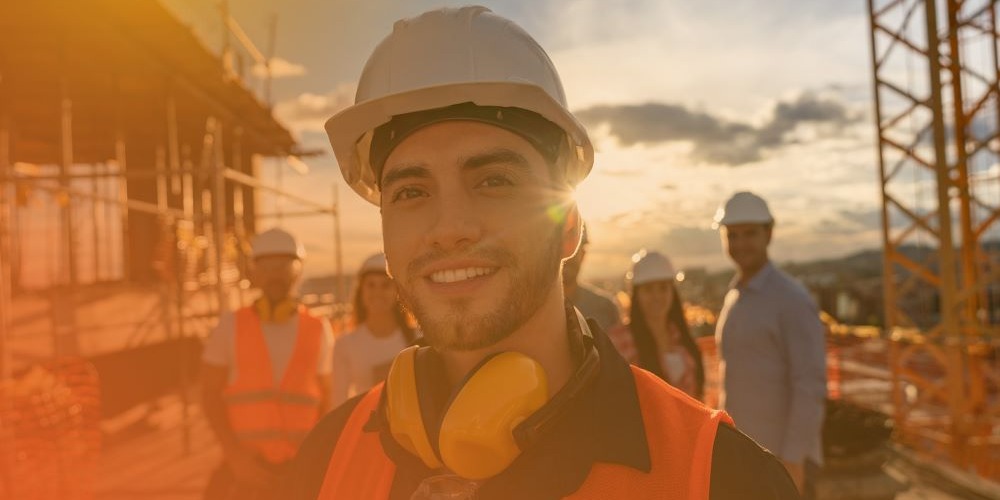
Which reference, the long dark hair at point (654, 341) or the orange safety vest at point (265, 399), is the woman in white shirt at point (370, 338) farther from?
the long dark hair at point (654, 341)

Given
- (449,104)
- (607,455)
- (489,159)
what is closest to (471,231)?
(489,159)

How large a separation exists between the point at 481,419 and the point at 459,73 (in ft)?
2.54

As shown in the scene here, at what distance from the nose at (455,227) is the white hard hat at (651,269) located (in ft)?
11.4

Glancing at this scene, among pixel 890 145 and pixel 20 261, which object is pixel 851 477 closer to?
pixel 890 145

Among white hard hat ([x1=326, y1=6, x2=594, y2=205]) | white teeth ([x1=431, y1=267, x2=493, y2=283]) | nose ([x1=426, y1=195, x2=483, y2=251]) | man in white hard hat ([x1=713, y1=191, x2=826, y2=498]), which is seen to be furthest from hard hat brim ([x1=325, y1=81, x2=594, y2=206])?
man in white hard hat ([x1=713, y1=191, x2=826, y2=498])

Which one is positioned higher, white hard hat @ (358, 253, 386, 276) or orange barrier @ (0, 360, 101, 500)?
white hard hat @ (358, 253, 386, 276)

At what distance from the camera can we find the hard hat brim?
159cm

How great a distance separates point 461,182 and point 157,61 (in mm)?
14020

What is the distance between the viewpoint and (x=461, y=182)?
1.55 meters

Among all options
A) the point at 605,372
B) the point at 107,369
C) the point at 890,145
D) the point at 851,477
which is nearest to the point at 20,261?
the point at 107,369

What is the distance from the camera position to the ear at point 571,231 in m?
1.67

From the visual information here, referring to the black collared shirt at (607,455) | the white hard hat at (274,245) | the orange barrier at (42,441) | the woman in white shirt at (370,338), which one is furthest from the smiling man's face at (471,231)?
the orange barrier at (42,441)

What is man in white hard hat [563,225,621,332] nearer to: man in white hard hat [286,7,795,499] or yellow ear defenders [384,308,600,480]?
man in white hard hat [286,7,795,499]

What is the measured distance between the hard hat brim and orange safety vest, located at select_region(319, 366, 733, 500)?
0.60 meters
